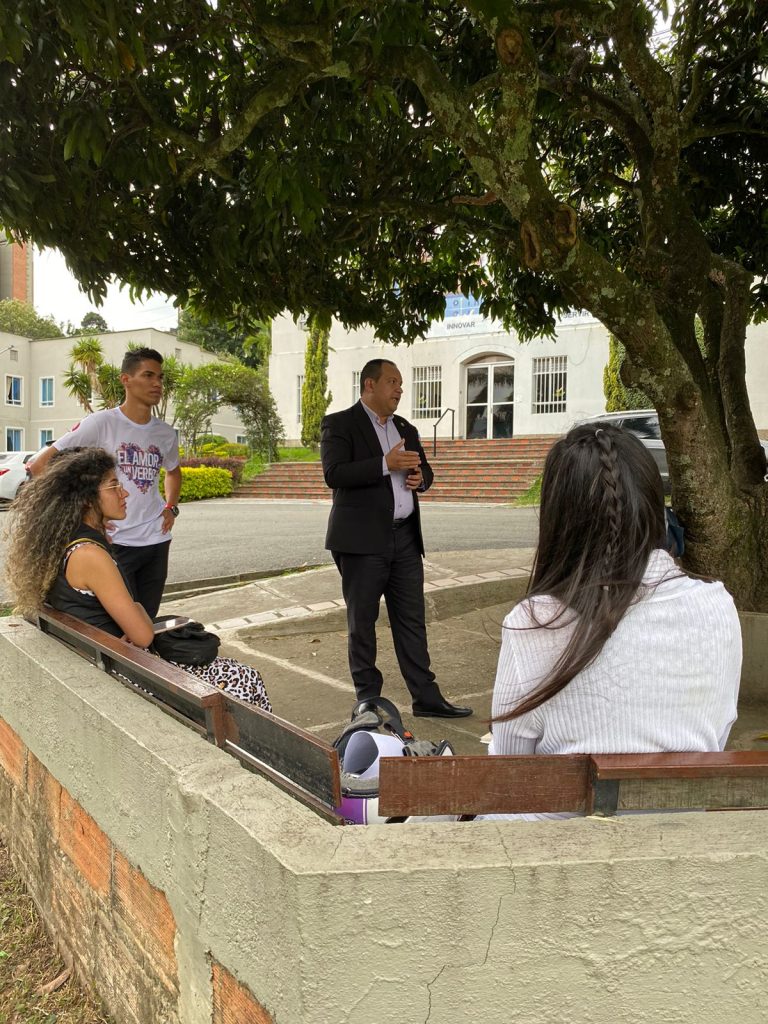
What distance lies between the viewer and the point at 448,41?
19.2ft

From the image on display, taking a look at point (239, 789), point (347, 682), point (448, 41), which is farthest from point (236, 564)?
point (239, 789)

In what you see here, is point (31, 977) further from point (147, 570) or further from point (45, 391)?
Answer: point (45, 391)

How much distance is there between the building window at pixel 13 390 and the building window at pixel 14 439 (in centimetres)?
138

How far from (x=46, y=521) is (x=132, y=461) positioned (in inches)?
52.7

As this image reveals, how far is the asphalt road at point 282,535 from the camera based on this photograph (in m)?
10.0

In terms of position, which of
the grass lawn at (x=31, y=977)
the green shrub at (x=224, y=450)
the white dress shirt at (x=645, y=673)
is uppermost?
the green shrub at (x=224, y=450)

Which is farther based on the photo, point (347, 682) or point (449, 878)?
point (347, 682)

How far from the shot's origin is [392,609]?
450 centimetres

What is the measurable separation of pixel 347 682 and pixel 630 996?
147 inches

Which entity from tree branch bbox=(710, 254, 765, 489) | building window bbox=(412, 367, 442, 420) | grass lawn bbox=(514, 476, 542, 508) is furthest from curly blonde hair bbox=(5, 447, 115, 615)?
building window bbox=(412, 367, 442, 420)

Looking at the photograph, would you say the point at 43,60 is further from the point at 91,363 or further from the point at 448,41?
the point at 91,363

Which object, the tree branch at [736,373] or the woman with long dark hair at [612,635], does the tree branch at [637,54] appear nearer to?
the tree branch at [736,373]

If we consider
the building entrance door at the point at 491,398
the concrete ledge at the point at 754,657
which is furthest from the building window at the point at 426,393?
the concrete ledge at the point at 754,657

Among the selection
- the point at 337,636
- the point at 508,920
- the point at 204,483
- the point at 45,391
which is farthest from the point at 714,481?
the point at 45,391
